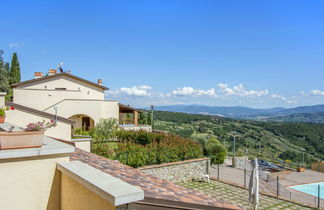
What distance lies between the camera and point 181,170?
16.0m

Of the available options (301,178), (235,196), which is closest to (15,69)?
(235,196)

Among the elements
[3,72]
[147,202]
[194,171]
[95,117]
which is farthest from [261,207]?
[3,72]

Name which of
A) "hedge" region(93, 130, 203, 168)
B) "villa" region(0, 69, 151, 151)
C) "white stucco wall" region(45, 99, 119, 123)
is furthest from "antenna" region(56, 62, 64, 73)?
"hedge" region(93, 130, 203, 168)

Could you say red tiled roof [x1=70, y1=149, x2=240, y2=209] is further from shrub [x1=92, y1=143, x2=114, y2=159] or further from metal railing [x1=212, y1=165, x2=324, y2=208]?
metal railing [x1=212, y1=165, x2=324, y2=208]

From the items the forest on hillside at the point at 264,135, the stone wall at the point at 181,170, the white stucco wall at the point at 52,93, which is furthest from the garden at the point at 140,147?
the forest on hillside at the point at 264,135

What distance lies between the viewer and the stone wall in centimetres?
1462

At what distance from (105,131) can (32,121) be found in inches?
301

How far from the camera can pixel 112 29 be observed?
2388 cm

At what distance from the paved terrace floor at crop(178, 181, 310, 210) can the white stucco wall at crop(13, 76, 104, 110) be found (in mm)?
15245

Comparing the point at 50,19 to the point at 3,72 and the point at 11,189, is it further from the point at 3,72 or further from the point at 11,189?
the point at 11,189

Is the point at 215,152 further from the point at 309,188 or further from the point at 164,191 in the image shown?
the point at 164,191

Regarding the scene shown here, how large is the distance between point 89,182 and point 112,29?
23.9m

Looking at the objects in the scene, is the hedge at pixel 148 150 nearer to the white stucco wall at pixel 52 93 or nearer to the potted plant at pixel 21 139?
the white stucco wall at pixel 52 93

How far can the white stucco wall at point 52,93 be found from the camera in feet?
71.9
